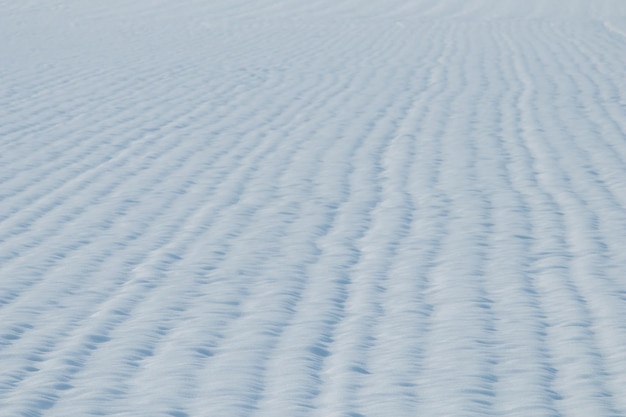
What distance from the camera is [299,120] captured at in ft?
26.9

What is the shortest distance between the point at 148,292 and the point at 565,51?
10330 mm

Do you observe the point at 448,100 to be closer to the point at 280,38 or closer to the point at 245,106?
the point at 245,106

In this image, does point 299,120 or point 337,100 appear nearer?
point 299,120

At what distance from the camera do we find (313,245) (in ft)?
15.0

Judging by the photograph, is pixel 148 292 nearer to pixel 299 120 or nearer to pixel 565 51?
pixel 299 120

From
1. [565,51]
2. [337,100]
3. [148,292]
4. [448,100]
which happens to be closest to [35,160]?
[148,292]

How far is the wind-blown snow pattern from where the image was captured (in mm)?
3035

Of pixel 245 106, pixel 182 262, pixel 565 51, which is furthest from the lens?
pixel 565 51

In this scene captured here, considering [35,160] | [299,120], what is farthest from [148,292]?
[299,120]

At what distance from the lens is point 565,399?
2877 mm

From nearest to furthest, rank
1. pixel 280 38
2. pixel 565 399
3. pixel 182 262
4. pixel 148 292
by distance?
pixel 565 399 → pixel 148 292 → pixel 182 262 → pixel 280 38

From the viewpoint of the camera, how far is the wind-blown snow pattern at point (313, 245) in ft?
9.96

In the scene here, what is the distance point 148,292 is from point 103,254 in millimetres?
608

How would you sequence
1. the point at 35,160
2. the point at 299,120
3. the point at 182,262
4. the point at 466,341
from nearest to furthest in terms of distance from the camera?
the point at 466,341 < the point at 182,262 < the point at 35,160 < the point at 299,120
